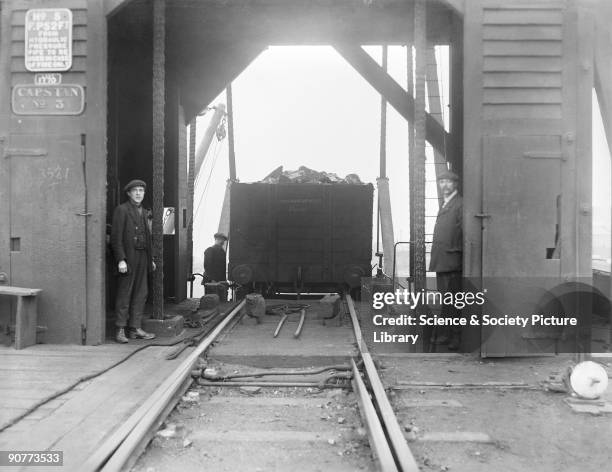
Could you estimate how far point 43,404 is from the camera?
4.47 m

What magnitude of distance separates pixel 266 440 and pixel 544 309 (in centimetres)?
378

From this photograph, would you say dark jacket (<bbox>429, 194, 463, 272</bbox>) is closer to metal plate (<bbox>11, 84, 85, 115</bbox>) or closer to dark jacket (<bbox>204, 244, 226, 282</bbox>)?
metal plate (<bbox>11, 84, 85, 115</bbox>)

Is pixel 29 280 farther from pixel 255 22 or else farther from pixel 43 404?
pixel 255 22

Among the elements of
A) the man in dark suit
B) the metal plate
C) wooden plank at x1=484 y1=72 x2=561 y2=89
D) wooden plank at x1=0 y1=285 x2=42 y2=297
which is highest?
wooden plank at x1=484 y1=72 x2=561 y2=89

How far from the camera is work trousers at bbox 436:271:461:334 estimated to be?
6.80 m

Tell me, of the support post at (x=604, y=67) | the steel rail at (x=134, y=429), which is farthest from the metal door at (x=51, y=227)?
the support post at (x=604, y=67)

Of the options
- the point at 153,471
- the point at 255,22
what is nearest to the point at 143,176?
the point at 255,22

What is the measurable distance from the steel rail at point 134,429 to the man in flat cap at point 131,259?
1.92 metres

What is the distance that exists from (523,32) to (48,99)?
5.11 metres

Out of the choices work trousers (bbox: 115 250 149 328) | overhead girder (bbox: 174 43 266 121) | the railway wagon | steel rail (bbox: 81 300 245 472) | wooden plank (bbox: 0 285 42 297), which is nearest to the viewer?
steel rail (bbox: 81 300 245 472)

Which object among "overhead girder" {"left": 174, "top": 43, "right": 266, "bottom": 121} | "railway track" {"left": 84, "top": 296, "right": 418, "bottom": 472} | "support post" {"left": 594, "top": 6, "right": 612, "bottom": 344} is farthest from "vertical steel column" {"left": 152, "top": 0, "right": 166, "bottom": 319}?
"support post" {"left": 594, "top": 6, "right": 612, "bottom": 344}

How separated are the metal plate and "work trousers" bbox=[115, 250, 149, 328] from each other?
1.75 metres

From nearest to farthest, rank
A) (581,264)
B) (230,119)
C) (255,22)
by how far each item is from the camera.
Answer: (581,264) < (255,22) < (230,119)

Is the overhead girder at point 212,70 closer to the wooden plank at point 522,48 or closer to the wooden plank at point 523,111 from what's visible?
the wooden plank at point 522,48
